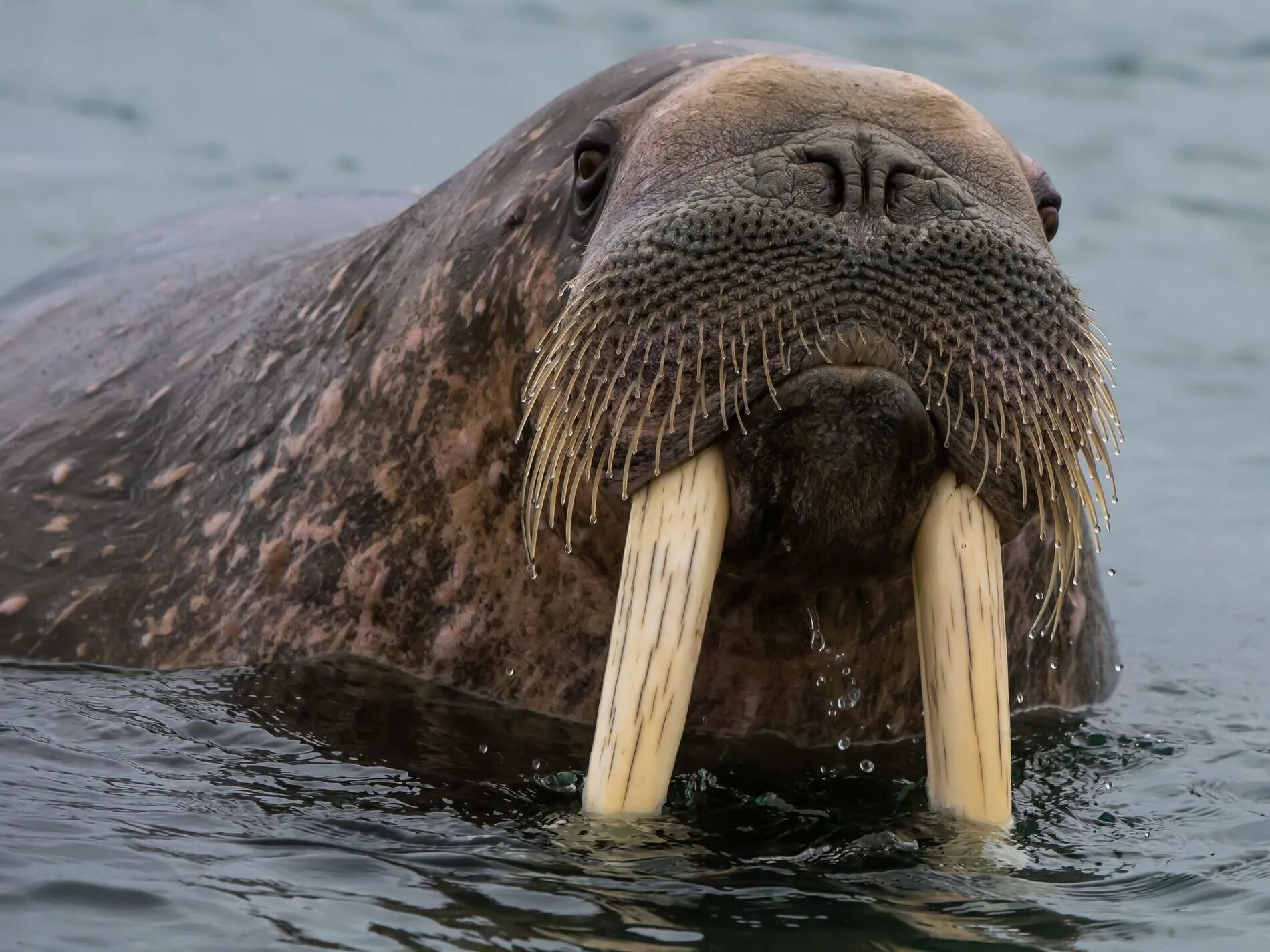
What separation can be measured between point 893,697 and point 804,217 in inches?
63.9

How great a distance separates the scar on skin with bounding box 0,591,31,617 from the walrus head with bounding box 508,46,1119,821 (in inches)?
82.3

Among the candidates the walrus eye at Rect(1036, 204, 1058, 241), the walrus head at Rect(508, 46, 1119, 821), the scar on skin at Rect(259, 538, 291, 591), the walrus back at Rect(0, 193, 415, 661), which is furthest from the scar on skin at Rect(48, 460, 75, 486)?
the walrus eye at Rect(1036, 204, 1058, 241)

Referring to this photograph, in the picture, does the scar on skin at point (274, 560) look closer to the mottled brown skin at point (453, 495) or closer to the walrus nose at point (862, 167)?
the mottled brown skin at point (453, 495)

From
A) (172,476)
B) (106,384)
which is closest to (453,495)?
(172,476)

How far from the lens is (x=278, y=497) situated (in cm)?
627

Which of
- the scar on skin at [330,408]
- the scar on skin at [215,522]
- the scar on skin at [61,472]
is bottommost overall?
the scar on skin at [215,522]

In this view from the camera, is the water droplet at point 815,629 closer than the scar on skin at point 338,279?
Yes

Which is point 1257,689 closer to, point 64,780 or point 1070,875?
point 1070,875

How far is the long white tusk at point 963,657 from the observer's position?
5012 mm

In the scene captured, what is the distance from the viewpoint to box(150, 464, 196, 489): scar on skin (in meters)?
6.61

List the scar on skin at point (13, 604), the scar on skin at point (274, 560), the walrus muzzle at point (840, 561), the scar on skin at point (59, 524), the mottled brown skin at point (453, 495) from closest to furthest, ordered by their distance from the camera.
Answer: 1. the walrus muzzle at point (840, 561)
2. the mottled brown skin at point (453, 495)
3. the scar on skin at point (274, 560)
4. the scar on skin at point (13, 604)
5. the scar on skin at point (59, 524)

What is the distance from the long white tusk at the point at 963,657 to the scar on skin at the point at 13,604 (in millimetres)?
2802

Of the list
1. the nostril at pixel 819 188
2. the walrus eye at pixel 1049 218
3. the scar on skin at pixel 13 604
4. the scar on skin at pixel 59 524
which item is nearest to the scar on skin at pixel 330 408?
the scar on skin at pixel 59 524

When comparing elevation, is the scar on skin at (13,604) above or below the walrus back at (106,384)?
below
